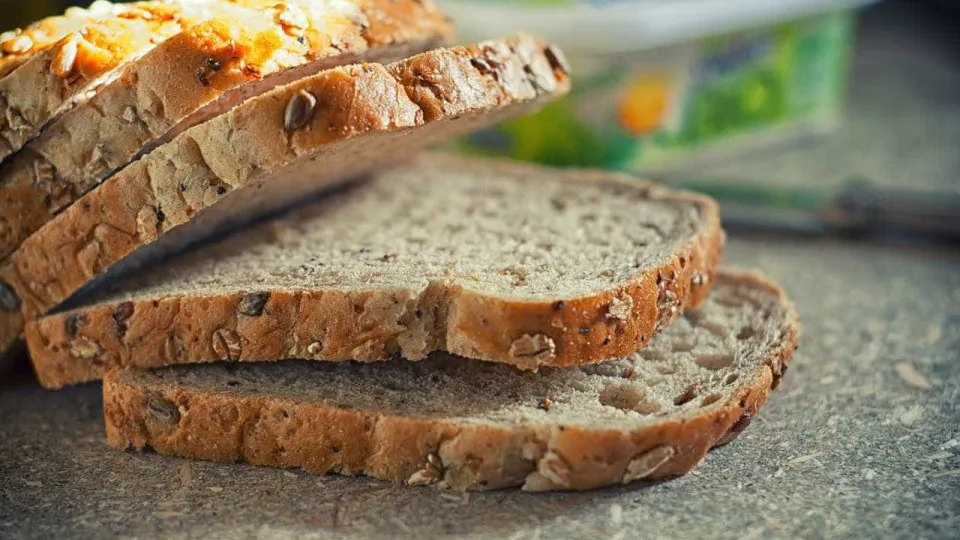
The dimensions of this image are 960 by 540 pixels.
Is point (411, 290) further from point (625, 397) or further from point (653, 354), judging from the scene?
point (653, 354)

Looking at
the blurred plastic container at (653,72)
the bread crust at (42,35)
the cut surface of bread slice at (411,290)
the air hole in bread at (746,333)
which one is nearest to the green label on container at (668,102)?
the blurred plastic container at (653,72)

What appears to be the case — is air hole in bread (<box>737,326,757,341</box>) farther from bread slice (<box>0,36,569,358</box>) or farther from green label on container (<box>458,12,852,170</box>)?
green label on container (<box>458,12,852,170</box>)

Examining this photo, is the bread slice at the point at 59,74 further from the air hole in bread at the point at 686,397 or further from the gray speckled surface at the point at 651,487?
the air hole in bread at the point at 686,397

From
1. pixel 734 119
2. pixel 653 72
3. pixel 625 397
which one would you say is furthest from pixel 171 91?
pixel 734 119

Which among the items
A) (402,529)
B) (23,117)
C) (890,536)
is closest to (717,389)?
(890,536)

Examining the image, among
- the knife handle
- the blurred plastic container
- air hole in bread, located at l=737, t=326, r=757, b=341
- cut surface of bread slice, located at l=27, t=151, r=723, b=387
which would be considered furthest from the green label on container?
air hole in bread, located at l=737, t=326, r=757, b=341

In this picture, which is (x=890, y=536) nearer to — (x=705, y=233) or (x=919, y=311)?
(x=705, y=233)
